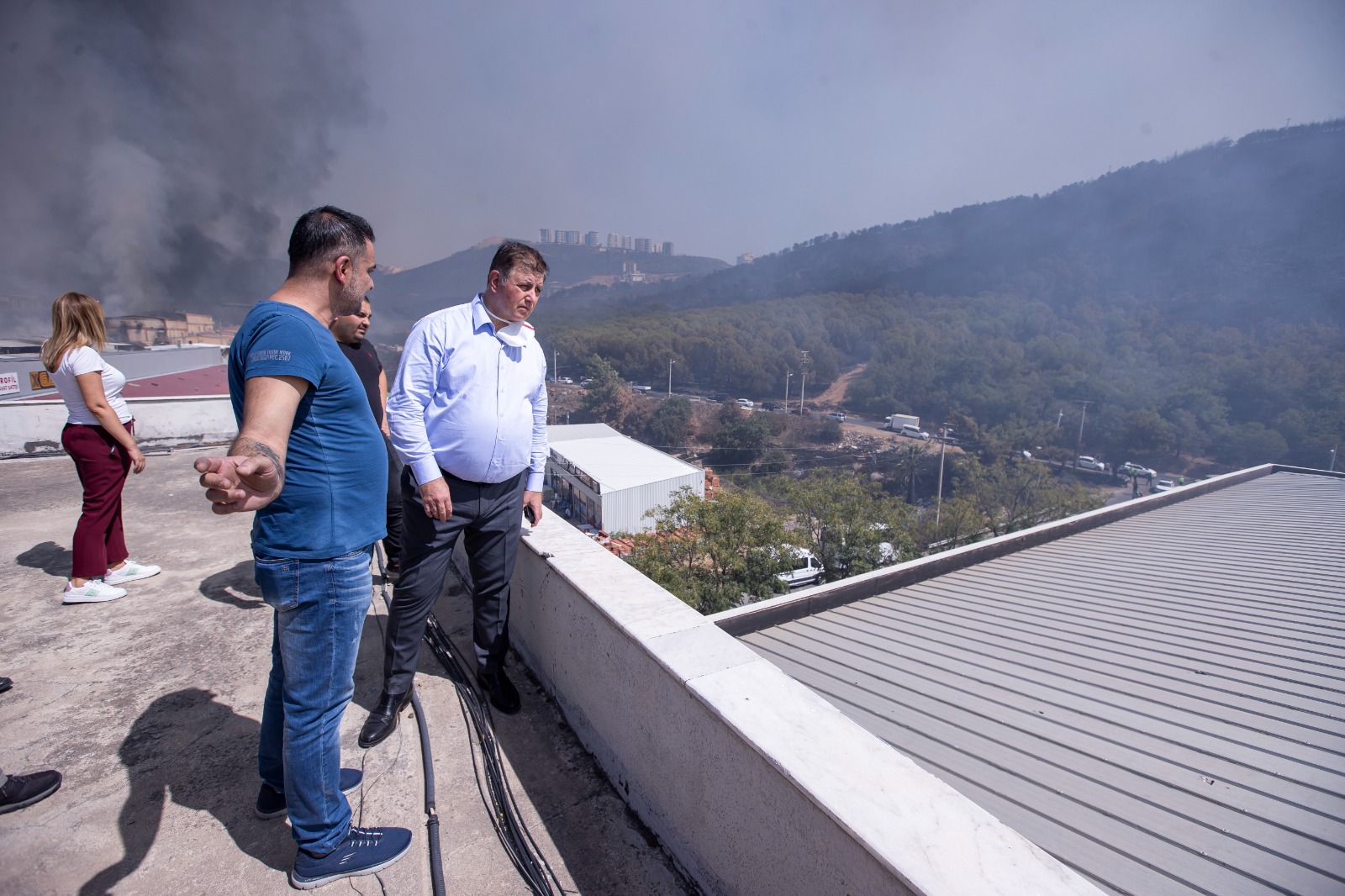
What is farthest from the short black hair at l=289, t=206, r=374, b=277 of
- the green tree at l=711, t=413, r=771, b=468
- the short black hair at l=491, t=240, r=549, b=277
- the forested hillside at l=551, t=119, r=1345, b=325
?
the forested hillside at l=551, t=119, r=1345, b=325

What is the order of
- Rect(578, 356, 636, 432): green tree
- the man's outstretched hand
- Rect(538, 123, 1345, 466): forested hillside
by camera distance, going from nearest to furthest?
the man's outstretched hand
Rect(538, 123, 1345, 466): forested hillside
Rect(578, 356, 636, 432): green tree

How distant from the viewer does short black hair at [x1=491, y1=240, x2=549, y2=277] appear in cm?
195

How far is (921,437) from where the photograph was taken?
53781mm

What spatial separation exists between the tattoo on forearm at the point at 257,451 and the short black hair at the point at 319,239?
0.46 m

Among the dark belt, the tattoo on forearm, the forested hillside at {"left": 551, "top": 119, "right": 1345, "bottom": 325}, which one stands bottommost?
the dark belt

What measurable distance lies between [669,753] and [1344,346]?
87.6 meters

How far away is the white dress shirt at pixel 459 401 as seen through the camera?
5.97ft

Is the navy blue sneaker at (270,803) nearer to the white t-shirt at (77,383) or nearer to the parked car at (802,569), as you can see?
the white t-shirt at (77,383)

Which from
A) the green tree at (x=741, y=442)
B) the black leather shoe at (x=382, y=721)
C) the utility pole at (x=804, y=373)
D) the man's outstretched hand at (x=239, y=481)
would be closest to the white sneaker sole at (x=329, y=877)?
the black leather shoe at (x=382, y=721)

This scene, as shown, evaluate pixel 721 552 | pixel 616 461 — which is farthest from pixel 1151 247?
pixel 721 552

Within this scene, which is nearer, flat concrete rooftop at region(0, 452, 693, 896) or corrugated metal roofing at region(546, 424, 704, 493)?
flat concrete rooftop at region(0, 452, 693, 896)

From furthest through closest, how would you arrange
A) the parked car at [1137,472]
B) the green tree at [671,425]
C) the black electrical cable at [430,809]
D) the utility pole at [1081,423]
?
the green tree at [671,425]
the utility pole at [1081,423]
the parked car at [1137,472]
the black electrical cable at [430,809]

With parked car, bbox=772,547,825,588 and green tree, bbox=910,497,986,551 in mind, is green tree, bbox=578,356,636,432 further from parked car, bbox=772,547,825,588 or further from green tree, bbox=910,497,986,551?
parked car, bbox=772,547,825,588

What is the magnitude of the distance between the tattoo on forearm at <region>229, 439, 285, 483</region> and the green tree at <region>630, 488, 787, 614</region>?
18.0 meters
